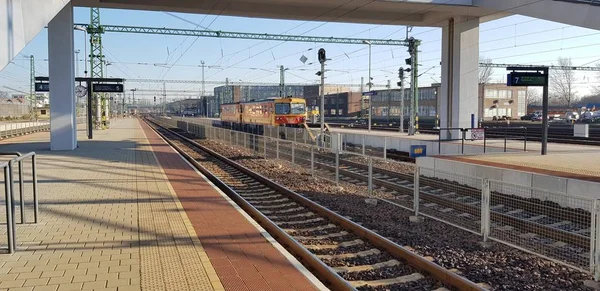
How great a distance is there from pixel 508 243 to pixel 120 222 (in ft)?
19.7

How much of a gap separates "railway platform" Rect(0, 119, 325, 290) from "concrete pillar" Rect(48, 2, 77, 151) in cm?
1061

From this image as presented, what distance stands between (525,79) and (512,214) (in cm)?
874

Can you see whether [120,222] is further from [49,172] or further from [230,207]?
[49,172]

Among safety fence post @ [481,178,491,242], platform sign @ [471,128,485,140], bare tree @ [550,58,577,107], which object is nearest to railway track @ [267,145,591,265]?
safety fence post @ [481,178,491,242]

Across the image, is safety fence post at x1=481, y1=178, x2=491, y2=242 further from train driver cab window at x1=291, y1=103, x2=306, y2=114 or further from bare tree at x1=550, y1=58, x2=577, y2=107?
bare tree at x1=550, y1=58, x2=577, y2=107

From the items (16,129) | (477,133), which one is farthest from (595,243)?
(16,129)

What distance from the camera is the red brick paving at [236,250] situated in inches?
208

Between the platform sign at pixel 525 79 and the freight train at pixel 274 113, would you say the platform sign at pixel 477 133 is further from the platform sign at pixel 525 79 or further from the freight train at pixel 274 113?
the freight train at pixel 274 113

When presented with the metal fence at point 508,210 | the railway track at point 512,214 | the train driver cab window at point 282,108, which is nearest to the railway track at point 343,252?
the metal fence at point 508,210

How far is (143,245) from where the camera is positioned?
6.66 meters

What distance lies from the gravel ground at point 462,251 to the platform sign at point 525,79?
761 cm

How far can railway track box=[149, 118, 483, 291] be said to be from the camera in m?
5.72

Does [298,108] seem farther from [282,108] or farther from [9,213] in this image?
[9,213]

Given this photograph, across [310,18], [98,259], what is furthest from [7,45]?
[310,18]
